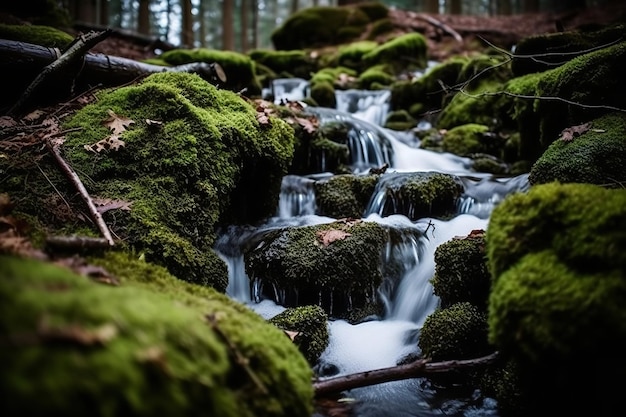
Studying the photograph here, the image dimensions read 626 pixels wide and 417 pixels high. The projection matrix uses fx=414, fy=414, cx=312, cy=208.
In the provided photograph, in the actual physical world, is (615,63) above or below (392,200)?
above

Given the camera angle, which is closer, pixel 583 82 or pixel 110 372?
pixel 110 372

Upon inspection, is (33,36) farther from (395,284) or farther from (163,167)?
(395,284)

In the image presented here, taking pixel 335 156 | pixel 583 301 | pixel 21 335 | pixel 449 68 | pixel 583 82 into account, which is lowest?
pixel 583 301

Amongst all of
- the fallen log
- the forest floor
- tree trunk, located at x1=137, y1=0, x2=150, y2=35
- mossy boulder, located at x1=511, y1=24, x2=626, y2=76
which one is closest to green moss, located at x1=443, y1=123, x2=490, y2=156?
mossy boulder, located at x1=511, y1=24, x2=626, y2=76

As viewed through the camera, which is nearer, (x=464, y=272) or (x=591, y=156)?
(x=464, y=272)

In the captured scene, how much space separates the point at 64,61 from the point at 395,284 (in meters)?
4.51

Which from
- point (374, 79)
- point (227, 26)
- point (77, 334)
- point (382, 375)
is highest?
point (227, 26)

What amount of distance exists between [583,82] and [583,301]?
429 centimetres

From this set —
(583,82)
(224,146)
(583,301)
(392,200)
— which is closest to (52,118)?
(224,146)

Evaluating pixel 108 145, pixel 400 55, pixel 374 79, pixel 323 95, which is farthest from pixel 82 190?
pixel 400 55

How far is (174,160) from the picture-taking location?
13.0 feet

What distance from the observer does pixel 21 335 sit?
3.77 ft

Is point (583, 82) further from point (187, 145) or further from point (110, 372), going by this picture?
point (110, 372)

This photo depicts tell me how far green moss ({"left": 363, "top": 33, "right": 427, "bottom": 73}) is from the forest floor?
186 centimetres
